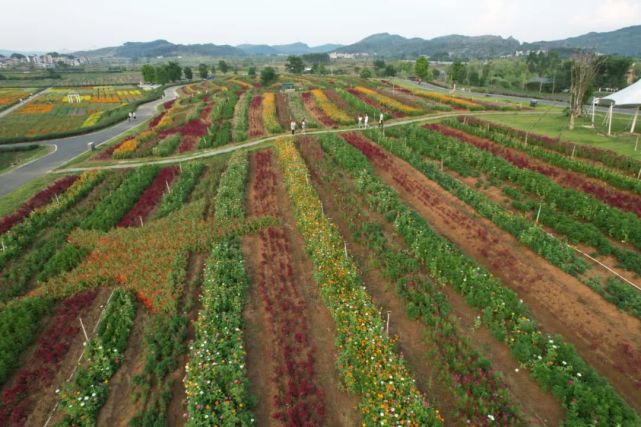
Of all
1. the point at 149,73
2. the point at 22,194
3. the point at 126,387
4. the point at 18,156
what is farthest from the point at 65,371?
the point at 149,73

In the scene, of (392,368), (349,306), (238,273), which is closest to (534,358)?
(392,368)

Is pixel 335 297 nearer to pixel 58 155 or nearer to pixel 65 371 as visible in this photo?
pixel 65 371

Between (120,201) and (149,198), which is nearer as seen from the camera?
(120,201)

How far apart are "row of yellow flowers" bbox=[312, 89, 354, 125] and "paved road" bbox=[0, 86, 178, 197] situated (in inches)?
986

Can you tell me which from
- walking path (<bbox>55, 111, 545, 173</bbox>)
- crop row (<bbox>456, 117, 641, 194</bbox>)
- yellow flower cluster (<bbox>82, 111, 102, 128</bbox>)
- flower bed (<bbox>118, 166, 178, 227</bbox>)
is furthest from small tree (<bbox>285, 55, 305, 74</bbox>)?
flower bed (<bbox>118, 166, 178, 227</bbox>)

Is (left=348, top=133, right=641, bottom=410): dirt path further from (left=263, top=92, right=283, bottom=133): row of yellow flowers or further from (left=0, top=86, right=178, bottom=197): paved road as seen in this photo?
(left=0, top=86, right=178, bottom=197): paved road

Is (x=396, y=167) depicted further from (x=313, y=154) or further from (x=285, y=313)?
(x=285, y=313)

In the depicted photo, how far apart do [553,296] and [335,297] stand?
7.61m

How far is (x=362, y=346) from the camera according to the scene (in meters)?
10.4

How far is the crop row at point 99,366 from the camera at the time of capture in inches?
371

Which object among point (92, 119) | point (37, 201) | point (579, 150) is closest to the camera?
point (37, 201)

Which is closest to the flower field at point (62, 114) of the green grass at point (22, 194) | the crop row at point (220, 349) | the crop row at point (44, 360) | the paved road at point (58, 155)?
the paved road at point (58, 155)

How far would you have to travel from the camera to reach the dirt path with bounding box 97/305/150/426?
9.44 m

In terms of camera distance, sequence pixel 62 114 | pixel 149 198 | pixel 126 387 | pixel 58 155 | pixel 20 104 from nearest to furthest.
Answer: pixel 126 387 → pixel 149 198 → pixel 58 155 → pixel 62 114 → pixel 20 104
